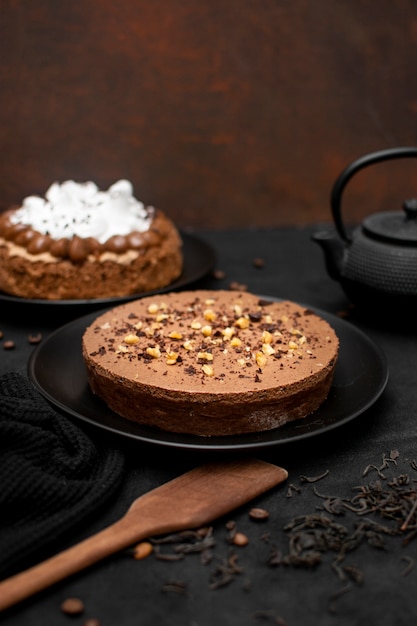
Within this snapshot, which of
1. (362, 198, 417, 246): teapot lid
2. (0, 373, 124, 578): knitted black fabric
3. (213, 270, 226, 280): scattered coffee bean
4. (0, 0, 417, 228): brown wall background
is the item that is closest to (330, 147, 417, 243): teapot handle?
(362, 198, 417, 246): teapot lid

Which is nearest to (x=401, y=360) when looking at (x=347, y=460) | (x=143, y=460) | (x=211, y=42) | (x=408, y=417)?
(x=408, y=417)

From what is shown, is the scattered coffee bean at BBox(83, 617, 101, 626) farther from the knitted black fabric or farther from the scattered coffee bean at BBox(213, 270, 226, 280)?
the scattered coffee bean at BBox(213, 270, 226, 280)

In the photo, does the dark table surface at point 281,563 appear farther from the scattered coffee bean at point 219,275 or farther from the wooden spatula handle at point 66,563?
the scattered coffee bean at point 219,275

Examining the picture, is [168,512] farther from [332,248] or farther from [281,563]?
[332,248]

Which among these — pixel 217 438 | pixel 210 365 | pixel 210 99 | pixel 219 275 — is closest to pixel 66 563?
pixel 217 438

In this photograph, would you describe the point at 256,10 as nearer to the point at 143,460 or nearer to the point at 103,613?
the point at 143,460

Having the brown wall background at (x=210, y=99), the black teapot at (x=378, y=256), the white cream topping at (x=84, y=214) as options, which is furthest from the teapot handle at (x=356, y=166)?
the brown wall background at (x=210, y=99)
